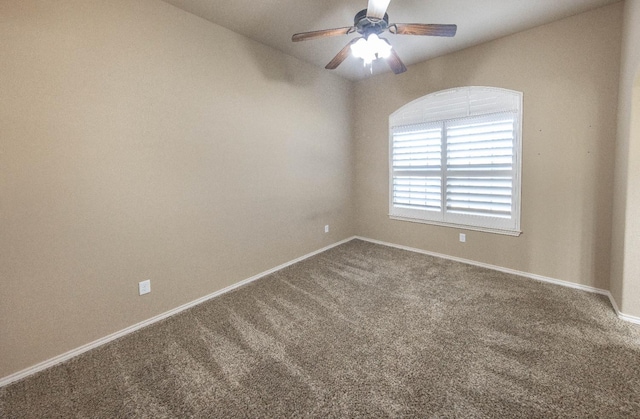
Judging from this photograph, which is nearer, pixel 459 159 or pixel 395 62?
pixel 395 62

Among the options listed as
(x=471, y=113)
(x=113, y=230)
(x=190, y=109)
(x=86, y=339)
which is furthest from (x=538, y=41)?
(x=86, y=339)

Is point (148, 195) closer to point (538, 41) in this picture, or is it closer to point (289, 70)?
point (289, 70)

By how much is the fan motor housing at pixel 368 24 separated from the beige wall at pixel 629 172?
1890mm

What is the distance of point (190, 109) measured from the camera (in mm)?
2555

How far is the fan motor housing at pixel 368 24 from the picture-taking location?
2066 mm

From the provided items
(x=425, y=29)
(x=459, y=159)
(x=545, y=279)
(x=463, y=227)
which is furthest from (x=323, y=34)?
(x=545, y=279)

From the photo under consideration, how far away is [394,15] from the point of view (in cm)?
259

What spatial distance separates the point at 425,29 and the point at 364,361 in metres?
2.45

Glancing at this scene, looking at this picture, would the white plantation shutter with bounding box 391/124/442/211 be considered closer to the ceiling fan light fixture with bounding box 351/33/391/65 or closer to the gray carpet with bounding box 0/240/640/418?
the gray carpet with bounding box 0/240/640/418

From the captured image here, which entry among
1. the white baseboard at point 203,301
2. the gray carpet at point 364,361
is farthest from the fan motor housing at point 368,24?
the white baseboard at point 203,301

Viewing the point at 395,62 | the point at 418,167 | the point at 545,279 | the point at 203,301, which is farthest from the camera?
the point at 418,167

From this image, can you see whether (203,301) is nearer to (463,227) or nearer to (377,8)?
(377,8)

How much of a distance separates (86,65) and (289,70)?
210cm

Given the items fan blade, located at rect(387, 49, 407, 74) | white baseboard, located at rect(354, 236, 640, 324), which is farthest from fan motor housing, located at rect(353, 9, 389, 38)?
white baseboard, located at rect(354, 236, 640, 324)
